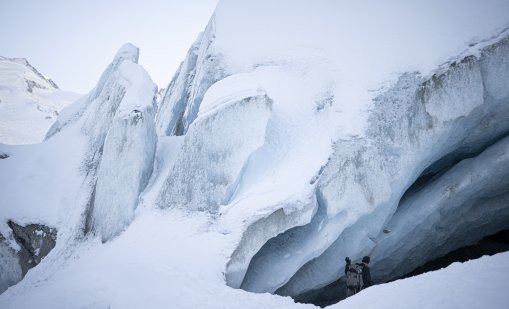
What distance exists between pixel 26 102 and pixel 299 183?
191 feet

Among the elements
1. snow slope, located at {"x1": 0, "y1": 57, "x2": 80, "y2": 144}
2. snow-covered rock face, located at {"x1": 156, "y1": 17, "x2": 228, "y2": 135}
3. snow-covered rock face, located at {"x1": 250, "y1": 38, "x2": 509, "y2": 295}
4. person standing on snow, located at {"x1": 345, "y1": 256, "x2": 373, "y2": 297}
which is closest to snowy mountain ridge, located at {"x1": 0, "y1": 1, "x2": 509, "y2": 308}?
snow-covered rock face, located at {"x1": 250, "y1": 38, "x2": 509, "y2": 295}

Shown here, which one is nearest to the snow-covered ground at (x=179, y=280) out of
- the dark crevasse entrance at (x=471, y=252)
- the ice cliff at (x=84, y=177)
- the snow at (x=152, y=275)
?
the snow at (x=152, y=275)

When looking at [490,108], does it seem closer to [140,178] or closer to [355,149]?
[355,149]

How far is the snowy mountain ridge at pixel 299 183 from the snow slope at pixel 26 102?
34185 mm

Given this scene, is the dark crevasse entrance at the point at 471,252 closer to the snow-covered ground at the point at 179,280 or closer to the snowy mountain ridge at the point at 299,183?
the snowy mountain ridge at the point at 299,183

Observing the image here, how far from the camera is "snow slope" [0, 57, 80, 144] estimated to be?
144ft

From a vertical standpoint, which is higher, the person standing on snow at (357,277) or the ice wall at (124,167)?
the ice wall at (124,167)

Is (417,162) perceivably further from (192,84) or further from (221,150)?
(192,84)

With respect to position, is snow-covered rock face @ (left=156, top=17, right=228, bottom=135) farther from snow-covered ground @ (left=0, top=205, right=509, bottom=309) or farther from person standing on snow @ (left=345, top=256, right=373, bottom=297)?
person standing on snow @ (left=345, top=256, right=373, bottom=297)

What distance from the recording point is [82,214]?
14.9 metres

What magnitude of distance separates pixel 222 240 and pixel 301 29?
12.3 metres

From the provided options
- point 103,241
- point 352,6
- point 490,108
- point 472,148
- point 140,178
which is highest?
point 352,6

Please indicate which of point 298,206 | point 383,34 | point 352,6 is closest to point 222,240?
point 298,206

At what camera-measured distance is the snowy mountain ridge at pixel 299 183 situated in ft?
33.5
